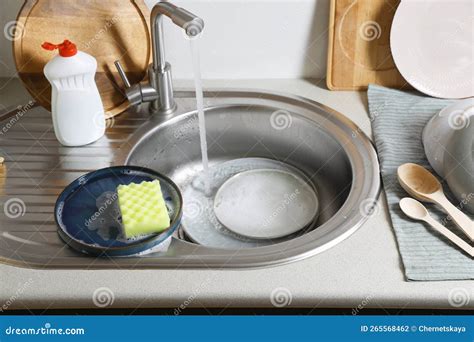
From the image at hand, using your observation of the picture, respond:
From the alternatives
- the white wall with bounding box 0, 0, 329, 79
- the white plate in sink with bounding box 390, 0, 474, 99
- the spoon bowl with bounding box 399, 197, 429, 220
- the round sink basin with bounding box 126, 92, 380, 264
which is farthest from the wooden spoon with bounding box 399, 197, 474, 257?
the white wall with bounding box 0, 0, 329, 79

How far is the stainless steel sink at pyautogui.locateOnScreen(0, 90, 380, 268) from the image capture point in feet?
3.16

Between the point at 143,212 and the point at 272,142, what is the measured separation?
46 cm

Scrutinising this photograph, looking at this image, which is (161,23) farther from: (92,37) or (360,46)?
(360,46)

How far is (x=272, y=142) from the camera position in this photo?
4.47 ft

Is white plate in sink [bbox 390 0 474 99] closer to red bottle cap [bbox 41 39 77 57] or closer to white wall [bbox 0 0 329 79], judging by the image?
white wall [bbox 0 0 329 79]

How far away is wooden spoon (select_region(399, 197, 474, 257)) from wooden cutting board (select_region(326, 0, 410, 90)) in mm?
387

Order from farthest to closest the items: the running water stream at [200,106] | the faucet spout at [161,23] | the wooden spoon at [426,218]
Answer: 1. the running water stream at [200,106]
2. the faucet spout at [161,23]
3. the wooden spoon at [426,218]

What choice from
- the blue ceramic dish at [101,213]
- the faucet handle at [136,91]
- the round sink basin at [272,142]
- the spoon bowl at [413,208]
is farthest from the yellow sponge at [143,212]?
the spoon bowl at [413,208]

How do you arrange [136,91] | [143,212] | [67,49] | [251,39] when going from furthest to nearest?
[251,39] → [136,91] → [67,49] → [143,212]

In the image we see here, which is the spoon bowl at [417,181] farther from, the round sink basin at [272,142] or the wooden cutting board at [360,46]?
the wooden cutting board at [360,46]

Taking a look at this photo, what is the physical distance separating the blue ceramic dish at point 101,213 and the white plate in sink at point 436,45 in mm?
576

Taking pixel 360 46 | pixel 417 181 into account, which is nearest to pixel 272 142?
pixel 360 46

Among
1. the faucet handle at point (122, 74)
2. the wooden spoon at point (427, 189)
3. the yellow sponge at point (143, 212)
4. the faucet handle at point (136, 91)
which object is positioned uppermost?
the faucet handle at point (122, 74)

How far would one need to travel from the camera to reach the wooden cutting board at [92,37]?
1213 millimetres
